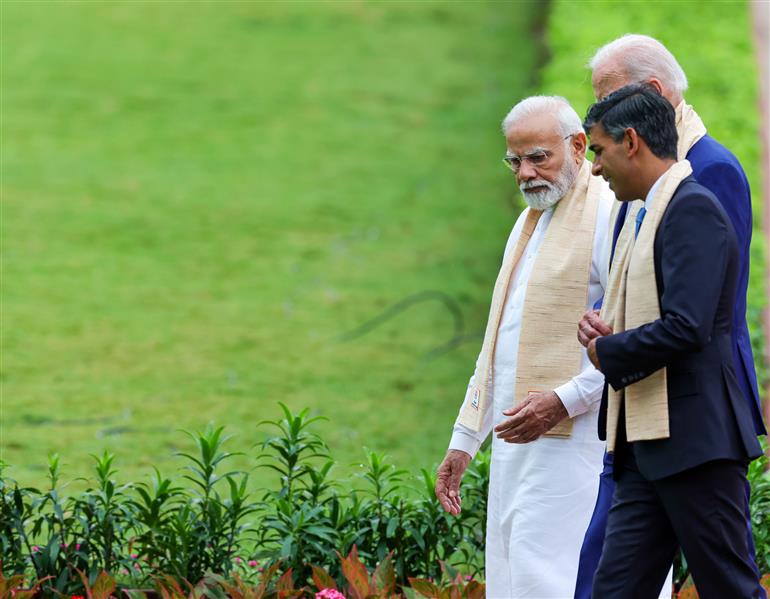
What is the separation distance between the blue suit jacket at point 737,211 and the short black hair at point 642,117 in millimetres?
262

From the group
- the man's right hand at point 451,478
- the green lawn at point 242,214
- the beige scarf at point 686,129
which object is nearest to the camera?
the beige scarf at point 686,129

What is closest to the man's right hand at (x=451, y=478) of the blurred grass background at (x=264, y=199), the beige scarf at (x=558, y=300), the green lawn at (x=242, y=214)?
the beige scarf at (x=558, y=300)

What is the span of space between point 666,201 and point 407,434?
419cm

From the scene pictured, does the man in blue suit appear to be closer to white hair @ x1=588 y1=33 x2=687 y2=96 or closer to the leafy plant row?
white hair @ x1=588 y1=33 x2=687 y2=96

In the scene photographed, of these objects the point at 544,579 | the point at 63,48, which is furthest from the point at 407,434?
the point at 63,48

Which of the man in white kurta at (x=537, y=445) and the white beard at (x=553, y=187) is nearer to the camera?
the man in white kurta at (x=537, y=445)

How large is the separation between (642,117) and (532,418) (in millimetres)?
875

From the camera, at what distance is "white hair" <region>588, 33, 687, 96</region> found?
3572 millimetres

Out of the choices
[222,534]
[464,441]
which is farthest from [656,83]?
[222,534]

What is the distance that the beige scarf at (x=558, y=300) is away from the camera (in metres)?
3.69

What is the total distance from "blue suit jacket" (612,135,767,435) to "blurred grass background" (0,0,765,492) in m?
1.61

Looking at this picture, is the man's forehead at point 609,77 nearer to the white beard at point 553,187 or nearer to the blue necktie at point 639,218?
the white beard at point 553,187

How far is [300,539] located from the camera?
426 cm

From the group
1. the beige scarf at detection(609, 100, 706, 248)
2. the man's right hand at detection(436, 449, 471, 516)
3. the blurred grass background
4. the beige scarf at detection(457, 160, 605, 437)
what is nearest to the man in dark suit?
the beige scarf at detection(609, 100, 706, 248)
